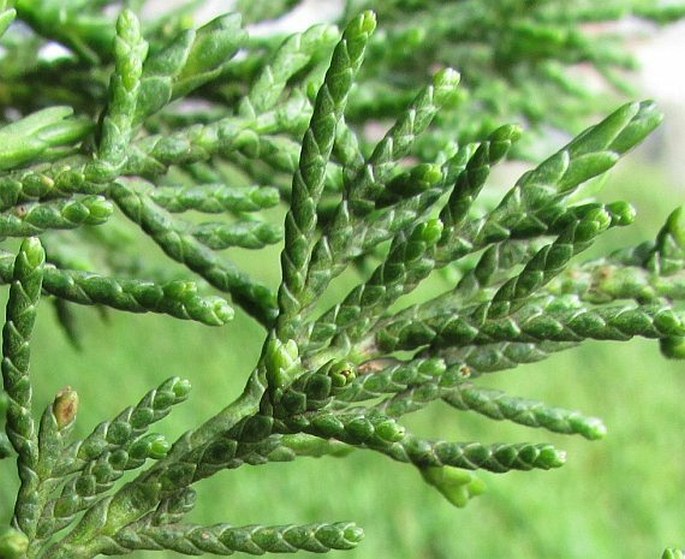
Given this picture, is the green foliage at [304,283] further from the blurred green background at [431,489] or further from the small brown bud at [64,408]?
the blurred green background at [431,489]

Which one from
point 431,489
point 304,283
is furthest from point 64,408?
point 431,489

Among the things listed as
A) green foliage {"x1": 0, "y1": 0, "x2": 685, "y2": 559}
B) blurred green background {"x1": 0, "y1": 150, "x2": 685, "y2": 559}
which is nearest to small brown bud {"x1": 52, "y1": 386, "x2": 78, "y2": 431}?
green foliage {"x1": 0, "y1": 0, "x2": 685, "y2": 559}

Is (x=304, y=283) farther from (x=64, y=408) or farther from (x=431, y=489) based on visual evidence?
(x=431, y=489)

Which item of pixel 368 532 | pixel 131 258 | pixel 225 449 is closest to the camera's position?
pixel 225 449

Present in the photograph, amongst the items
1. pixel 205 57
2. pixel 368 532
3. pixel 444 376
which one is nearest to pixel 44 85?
pixel 205 57

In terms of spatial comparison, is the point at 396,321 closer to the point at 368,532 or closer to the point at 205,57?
the point at 205,57

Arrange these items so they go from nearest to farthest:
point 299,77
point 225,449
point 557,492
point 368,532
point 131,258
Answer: point 225,449
point 299,77
point 131,258
point 368,532
point 557,492

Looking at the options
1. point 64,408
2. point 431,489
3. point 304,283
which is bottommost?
point 431,489

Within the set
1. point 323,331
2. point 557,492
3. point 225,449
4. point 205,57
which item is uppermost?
point 205,57
